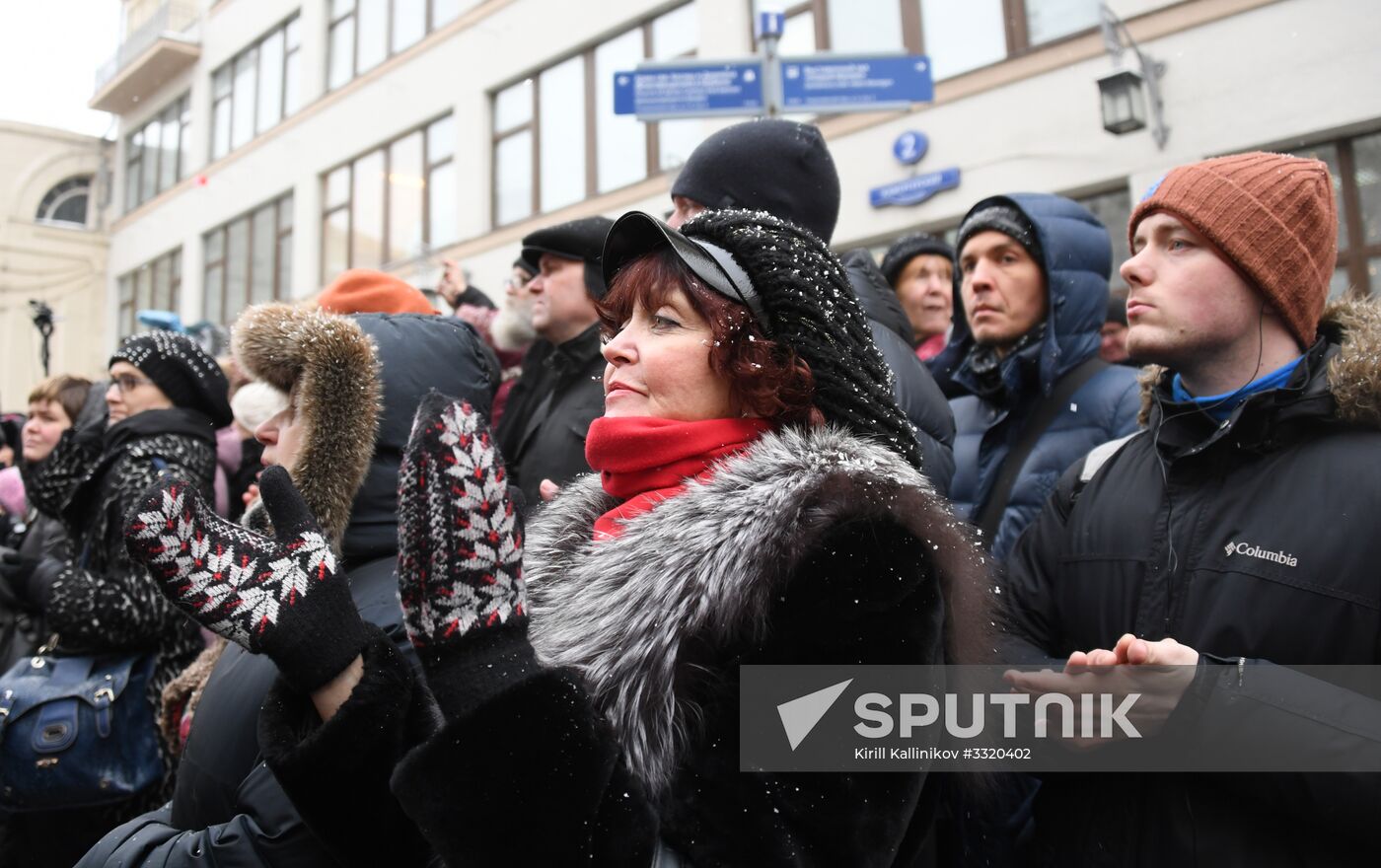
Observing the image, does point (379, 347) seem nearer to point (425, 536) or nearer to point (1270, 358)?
point (425, 536)

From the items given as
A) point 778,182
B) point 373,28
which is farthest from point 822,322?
point 373,28

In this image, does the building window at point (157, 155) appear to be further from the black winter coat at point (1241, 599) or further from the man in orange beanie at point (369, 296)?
the black winter coat at point (1241, 599)

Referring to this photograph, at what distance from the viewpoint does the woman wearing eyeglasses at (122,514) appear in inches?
99.7

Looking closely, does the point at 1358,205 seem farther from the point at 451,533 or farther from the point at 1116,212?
the point at 451,533

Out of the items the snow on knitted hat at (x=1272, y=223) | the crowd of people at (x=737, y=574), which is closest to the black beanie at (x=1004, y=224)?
the crowd of people at (x=737, y=574)

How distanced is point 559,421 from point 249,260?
18.0 metres

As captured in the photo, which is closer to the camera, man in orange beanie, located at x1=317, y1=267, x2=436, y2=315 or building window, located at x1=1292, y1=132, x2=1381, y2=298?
man in orange beanie, located at x1=317, y1=267, x2=436, y2=315

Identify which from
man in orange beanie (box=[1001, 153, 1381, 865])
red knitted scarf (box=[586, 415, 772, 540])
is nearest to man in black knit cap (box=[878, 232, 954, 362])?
man in orange beanie (box=[1001, 153, 1381, 865])

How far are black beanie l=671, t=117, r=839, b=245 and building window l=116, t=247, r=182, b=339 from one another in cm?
2092

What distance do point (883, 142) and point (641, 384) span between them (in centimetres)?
872

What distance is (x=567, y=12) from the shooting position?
13.1m

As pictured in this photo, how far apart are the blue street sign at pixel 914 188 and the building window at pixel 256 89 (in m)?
12.8

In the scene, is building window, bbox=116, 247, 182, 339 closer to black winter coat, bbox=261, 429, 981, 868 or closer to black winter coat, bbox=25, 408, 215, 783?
black winter coat, bbox=25, 408, 215, 783

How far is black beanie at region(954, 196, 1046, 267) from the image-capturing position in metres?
2.79
